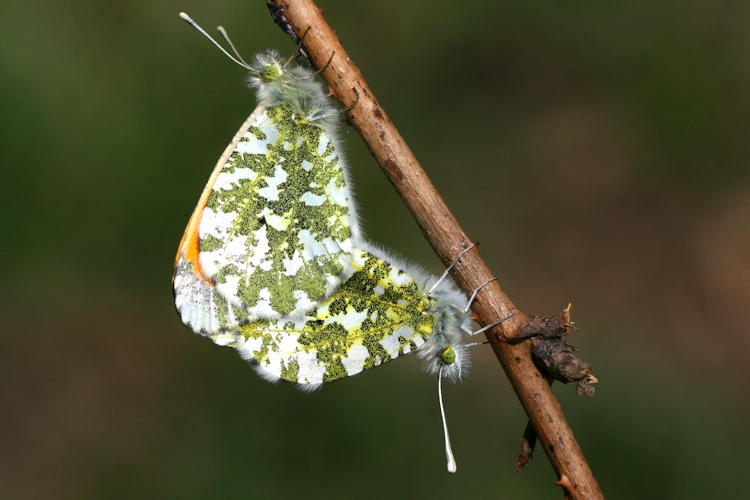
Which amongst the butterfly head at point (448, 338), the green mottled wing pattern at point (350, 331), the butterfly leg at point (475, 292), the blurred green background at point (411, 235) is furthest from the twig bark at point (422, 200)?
the blurred green background at point (411, 235)

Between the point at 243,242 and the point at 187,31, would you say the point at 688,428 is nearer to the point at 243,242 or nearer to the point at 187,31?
the point at 243,242

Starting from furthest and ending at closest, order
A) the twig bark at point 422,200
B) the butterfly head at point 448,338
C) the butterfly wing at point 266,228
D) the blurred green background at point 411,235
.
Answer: the blurred green background at point 411,235 < the butterfly wing at point 266,228 < the butterfly head at point 448,338 < the twig bark at point 422,200

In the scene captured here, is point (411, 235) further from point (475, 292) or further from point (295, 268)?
point (475, 292)

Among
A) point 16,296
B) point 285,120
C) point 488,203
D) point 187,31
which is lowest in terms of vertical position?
point 285,120

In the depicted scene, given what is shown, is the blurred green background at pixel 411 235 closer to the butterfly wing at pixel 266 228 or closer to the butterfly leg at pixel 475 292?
the butterfly wing at pixel 266 228

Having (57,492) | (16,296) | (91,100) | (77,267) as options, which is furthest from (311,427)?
(91,100)

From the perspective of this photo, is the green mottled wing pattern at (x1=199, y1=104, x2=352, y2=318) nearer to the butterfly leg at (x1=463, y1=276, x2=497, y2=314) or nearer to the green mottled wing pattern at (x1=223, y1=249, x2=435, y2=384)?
the green mottled wing pattern at (x1=223, y1=249, x2=435, y2=384)
